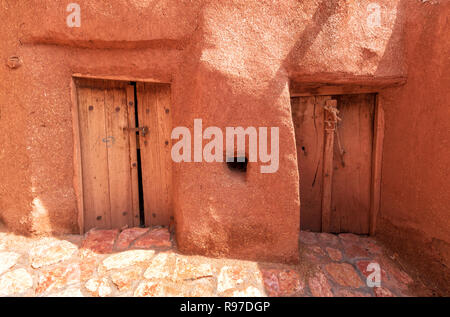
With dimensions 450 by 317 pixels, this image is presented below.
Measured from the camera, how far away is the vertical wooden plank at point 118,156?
7.76 feet

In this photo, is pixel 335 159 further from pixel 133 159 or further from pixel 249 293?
pixel 133 159

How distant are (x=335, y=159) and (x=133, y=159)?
2.47 meters

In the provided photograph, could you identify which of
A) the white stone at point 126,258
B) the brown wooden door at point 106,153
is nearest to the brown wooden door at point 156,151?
the brown wooden door at point 106,153

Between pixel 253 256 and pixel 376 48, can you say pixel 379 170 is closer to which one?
pixel 376 48

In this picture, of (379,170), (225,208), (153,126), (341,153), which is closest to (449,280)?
(379,170)

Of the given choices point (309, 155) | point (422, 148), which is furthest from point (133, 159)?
point (422, 148)

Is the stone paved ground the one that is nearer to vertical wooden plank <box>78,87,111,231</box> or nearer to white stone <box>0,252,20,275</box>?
white stone <box>0,252,20,275</box>

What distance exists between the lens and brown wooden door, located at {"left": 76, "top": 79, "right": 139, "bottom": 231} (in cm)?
230

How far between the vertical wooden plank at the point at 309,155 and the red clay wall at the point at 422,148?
0.72m

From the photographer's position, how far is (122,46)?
202 cm

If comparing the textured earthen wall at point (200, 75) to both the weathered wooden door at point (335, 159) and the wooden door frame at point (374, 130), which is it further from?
the weathered wooden door at point (335, 159)

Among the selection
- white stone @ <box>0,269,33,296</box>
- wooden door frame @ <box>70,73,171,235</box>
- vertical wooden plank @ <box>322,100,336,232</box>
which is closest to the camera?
white stone @ <box>0,269,33,296</box>

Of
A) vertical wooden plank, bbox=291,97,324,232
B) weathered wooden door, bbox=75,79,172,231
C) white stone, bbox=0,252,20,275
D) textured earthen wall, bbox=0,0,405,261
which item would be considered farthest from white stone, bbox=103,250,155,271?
vertical wooden plank, bbox=291,97,324,232
